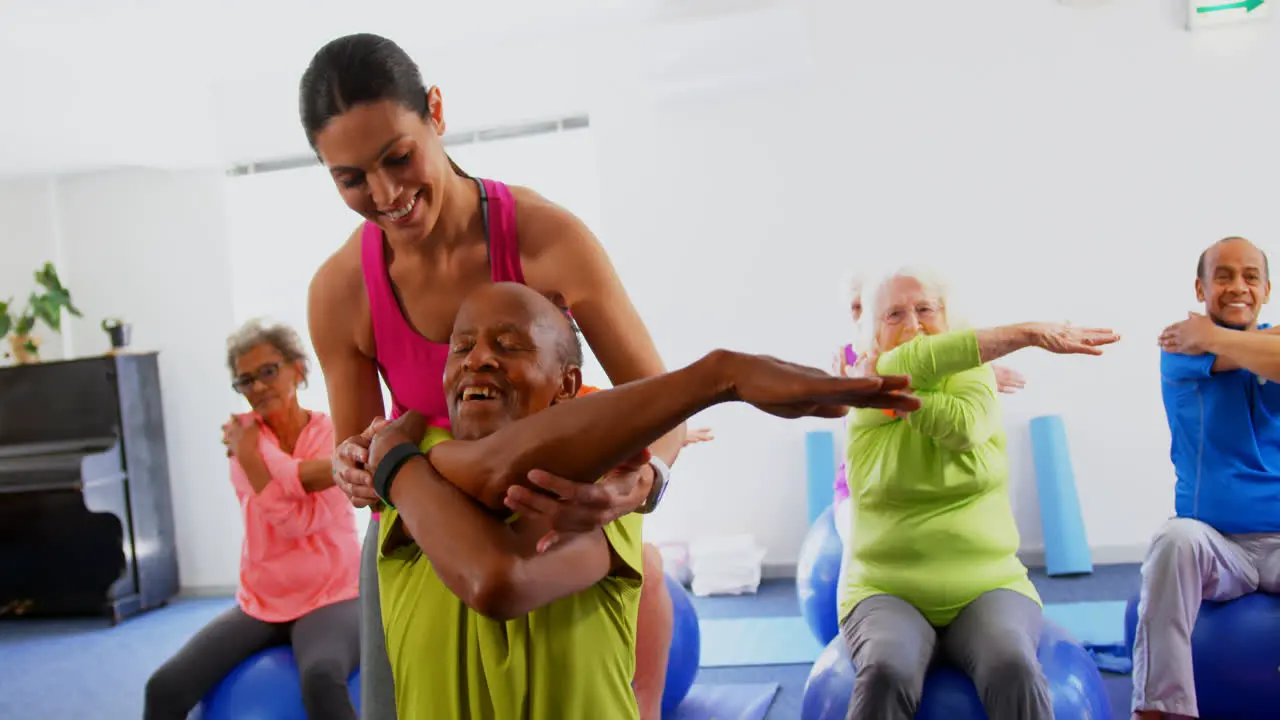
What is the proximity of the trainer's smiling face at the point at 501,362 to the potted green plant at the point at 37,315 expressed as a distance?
569cm

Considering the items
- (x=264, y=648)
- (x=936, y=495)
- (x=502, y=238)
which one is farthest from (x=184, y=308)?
(x=502, y=238)

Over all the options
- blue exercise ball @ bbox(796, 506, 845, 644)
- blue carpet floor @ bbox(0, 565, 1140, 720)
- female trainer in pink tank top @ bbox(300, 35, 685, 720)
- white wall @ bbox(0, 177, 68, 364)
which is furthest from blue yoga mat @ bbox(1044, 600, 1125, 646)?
white wall @ bbox(0, 177, 68, 364)

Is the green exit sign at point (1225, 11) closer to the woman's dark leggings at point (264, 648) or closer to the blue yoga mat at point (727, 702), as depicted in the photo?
the blue yoga mat at point (727, 702)

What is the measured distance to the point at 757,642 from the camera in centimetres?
418

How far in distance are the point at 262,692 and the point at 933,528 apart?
1.70 meters

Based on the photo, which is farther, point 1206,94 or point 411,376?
point 1206,94

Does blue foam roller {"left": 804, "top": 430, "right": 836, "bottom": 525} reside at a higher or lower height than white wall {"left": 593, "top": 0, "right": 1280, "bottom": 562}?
lower

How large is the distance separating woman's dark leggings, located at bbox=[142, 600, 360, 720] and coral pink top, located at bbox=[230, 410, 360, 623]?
0.16ft

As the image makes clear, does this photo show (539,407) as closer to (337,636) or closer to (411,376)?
(411,376)

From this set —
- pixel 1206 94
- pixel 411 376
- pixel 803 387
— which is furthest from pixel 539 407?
pixel 1206 94

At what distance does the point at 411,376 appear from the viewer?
5.23 ft

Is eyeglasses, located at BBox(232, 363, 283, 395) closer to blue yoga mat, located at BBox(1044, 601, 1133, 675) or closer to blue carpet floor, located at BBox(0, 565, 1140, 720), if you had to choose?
blue carpet floor, located at BBox(0, 565, 1140, 720)

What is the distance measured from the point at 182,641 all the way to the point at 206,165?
8.74ft

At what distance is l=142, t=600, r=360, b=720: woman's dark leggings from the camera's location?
257 centimetres
